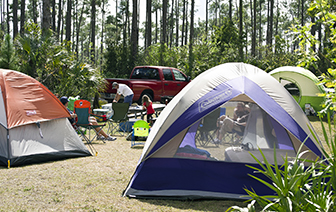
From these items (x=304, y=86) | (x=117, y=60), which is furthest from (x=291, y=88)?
(x=117, y=60)

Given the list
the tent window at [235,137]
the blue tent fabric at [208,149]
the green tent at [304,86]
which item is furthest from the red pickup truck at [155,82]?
the blue tent fabric at [208,149]

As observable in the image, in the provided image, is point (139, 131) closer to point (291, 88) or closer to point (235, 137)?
point (235, 137)

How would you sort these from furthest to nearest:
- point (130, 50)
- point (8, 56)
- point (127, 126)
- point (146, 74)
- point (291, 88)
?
point (130, 50)
point (291, 88)
point (146, 74)
point (8, 56)
point (127, 126)

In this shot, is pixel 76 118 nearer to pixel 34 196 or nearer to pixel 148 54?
pixel 34 196

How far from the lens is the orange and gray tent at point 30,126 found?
5844 mm

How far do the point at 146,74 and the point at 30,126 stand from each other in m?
8.47

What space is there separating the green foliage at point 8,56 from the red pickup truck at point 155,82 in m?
3.44

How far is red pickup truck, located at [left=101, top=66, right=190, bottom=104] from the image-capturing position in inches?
511

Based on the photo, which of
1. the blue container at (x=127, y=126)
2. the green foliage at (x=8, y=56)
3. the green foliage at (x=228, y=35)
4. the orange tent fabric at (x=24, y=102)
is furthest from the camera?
the green foliage at (x=228, y=35)

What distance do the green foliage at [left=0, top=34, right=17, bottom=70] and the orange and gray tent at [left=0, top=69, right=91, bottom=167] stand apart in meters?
4.41

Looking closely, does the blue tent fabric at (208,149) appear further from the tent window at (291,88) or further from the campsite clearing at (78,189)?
the tent window at (291,88)

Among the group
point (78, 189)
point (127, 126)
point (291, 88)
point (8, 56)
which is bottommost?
point (78, 189)

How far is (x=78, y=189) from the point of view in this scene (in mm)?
4801

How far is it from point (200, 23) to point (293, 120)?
60.4 metres
